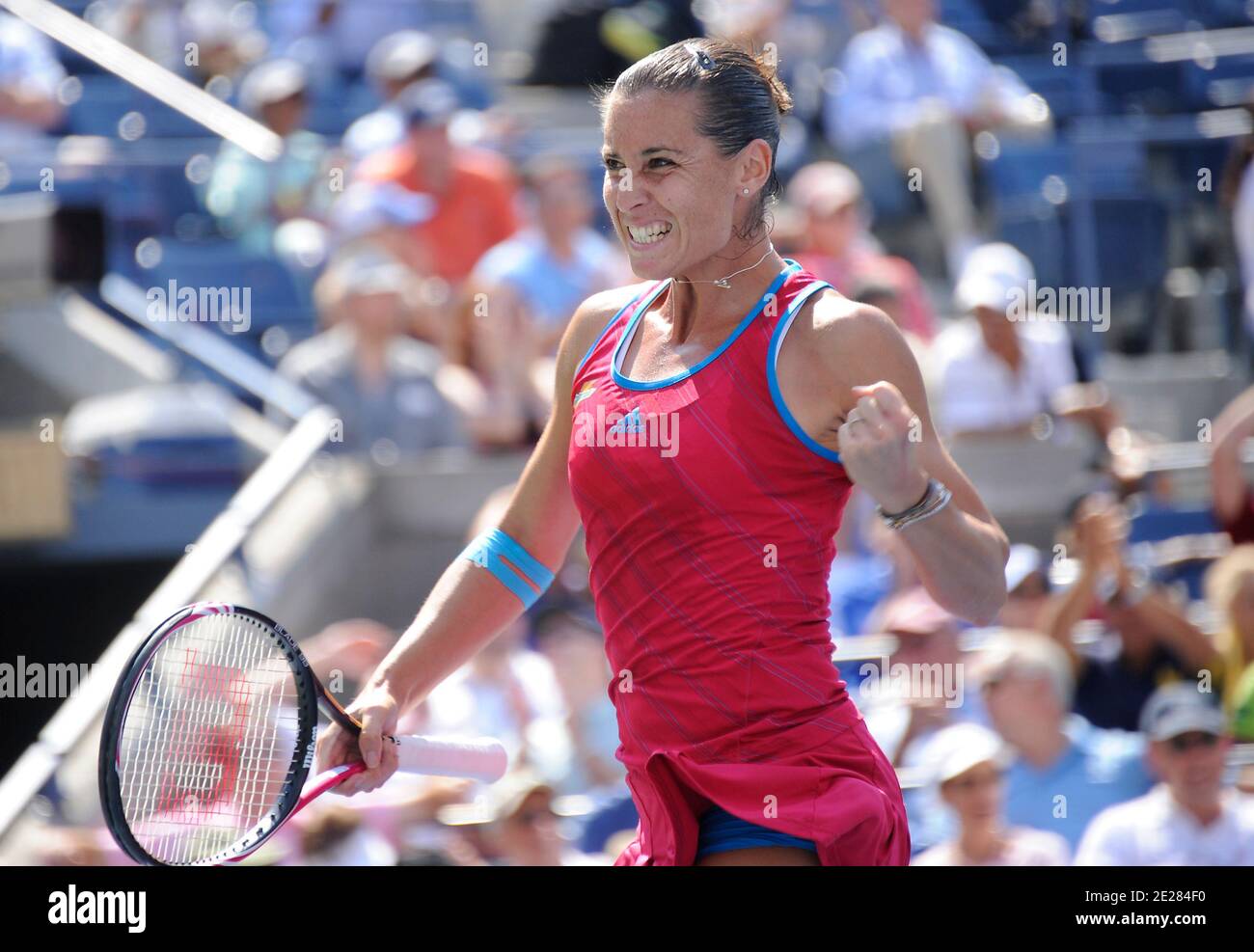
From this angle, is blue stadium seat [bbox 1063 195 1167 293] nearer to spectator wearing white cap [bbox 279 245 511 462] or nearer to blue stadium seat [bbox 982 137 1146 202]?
blue stadium seat [bbox 982 137 1146 202]

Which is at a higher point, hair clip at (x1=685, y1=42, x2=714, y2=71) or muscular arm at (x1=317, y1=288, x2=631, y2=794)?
hair clip at (x1=685, y1=42, x2=714, y2=71)

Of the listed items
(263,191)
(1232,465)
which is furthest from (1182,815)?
(263,191)

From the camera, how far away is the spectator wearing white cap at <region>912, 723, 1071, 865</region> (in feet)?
11.4

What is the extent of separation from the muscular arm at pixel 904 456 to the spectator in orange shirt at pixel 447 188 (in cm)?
357

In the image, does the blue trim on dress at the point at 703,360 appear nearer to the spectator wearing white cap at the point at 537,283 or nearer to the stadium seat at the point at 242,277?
the spectator wearing white cap at the point at 537,283

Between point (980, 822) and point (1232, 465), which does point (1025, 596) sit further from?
point (980, 822)

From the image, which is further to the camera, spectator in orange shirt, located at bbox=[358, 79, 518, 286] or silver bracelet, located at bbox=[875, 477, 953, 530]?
spectator in orange shirt, located at bbox=[358, 79, 518, 286]

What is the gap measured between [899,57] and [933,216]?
0.54 m

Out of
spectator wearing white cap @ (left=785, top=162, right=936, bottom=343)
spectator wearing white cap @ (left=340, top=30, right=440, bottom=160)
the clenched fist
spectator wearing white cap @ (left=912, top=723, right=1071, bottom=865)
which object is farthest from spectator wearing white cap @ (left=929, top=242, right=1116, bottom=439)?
the clenched fist

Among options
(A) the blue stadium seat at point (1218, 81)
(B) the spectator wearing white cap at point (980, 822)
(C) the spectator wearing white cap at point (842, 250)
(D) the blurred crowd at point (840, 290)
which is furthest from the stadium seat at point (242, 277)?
(A) the blue stadium seat at point (1218, 81)

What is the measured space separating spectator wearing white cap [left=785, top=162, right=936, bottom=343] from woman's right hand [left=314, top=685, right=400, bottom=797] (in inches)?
123

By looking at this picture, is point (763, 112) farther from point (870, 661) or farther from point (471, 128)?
point (471, 128)

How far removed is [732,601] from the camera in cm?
198

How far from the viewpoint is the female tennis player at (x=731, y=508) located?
77.9 inches
